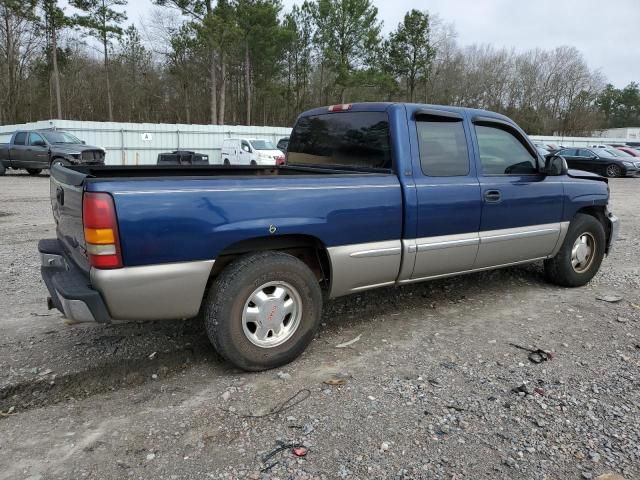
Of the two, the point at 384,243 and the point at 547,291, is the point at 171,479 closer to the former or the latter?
the point at 384,243

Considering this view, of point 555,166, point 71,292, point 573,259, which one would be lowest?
point 573,259

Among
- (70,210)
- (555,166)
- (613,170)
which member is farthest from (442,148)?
(613,170)

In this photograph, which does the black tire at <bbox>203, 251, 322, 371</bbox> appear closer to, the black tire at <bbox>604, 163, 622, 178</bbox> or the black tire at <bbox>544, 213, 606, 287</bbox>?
the black tire at <bbox>544, 213, 606, 287</bbox>

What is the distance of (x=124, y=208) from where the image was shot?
2.80 m

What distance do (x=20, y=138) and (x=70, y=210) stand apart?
62.9 feet

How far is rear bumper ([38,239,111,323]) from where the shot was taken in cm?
289

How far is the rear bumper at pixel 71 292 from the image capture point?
2.89m

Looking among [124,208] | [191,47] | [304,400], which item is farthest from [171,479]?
[191,47]

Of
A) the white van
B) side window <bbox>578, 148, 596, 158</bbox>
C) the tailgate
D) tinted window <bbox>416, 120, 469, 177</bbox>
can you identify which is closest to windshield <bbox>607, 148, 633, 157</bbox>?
side window <bbox>578, 148, 596, 158</bbox>

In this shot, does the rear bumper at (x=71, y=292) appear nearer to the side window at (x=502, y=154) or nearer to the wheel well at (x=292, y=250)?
the wheel well at (x=292, y=250)

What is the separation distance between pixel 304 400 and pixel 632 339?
2.87 metres

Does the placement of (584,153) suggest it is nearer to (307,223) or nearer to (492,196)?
(492,196)

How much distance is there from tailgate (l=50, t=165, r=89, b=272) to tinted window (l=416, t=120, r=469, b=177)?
2.54 metres

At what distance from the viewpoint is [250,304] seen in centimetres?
337
